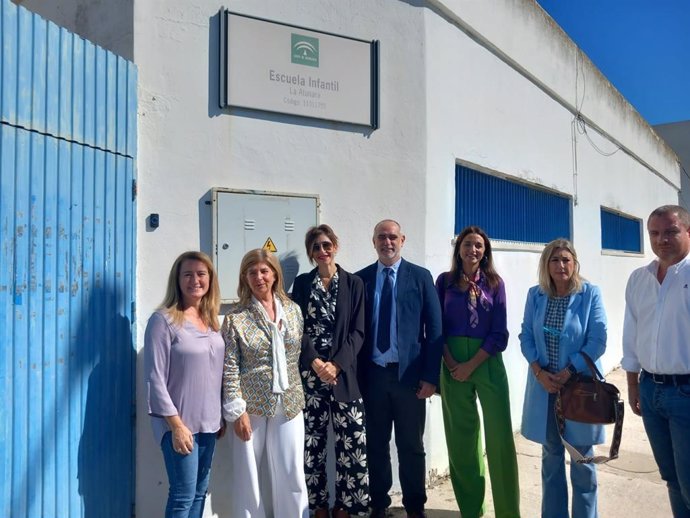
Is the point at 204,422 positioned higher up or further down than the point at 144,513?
higher up

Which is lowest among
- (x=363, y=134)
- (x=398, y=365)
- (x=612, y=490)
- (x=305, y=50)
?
(x=612, y=490)

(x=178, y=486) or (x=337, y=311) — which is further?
(x=337, y=311)

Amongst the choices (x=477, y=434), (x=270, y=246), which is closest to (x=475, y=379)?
(x=477, y=434)

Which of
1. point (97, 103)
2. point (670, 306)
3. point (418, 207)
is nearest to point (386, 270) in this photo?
point (418, 207)

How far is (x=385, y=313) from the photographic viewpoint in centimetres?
349

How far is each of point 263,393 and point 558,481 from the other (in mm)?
1911

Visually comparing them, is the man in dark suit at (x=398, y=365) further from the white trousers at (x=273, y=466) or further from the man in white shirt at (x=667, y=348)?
the man in white shirt at (x=667, y=348)

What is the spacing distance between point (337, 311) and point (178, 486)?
4.31 ft

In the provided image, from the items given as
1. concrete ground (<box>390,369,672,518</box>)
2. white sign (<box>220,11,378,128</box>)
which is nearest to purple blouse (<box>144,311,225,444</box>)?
white sign (<box>220,11,378,128</box>)

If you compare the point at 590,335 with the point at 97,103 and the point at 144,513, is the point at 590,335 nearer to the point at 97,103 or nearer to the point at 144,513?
the point at 144,513

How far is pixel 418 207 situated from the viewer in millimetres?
4223

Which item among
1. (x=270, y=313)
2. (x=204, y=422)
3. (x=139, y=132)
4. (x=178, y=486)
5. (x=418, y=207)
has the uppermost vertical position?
(x=139, y=132)

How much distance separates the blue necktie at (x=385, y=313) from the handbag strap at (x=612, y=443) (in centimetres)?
109

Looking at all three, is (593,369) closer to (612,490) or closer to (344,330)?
(344,330)
